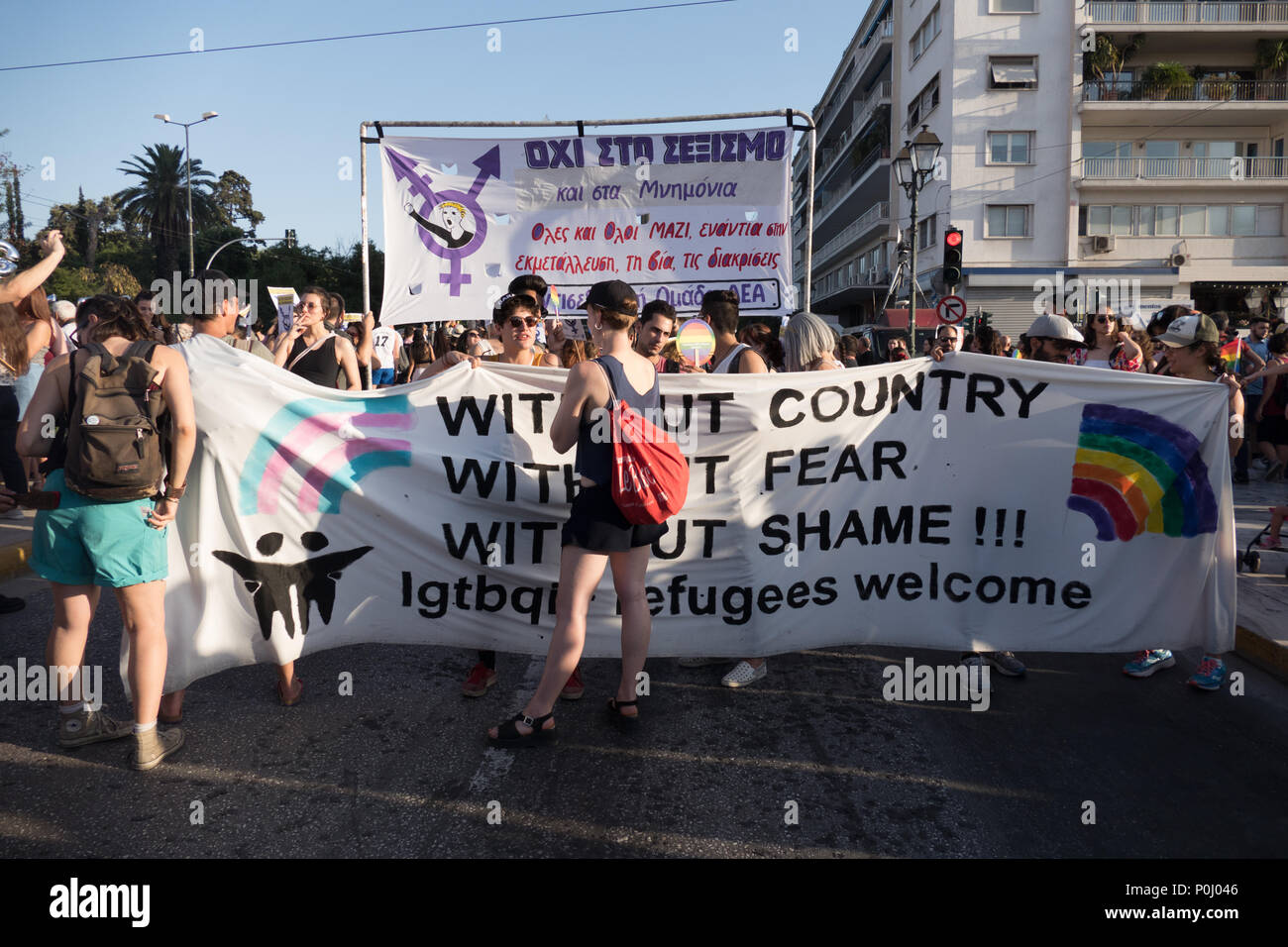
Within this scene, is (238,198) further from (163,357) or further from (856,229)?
(163,357)

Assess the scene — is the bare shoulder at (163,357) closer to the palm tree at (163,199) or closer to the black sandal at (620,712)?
the black sandal at (620,712)

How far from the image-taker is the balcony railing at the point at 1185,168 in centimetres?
3425

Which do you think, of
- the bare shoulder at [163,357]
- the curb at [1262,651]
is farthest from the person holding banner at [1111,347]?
the bare shoulder at [163,357]

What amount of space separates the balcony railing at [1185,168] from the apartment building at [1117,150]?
0.18 ft

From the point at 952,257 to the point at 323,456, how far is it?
1335 centimetres

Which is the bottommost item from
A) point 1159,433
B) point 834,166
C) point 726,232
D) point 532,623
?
point 532,623

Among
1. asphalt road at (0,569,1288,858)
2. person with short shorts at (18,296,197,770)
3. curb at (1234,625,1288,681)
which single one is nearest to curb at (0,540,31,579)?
asphalt road at (0,569,1288,858)

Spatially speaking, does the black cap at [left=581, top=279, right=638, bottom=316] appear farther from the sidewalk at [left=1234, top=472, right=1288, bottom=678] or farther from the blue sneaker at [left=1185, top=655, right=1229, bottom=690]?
the sidewalk at [left=1234, top=472, right=1288, bottom=678]

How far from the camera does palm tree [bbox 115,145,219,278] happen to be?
46.5m

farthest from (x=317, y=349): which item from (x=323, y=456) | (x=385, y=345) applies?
(x=385, y=345)
